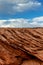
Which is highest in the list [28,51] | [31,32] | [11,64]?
[31,32]

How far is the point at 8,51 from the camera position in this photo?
4.50m

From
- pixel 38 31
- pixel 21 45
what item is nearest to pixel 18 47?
pixel 21 45

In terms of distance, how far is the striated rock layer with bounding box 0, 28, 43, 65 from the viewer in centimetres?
450

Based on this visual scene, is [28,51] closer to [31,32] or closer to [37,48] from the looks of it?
[37,48]

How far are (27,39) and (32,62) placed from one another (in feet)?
2.08

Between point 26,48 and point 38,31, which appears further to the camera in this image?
point 38,31

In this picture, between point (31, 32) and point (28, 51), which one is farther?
point (31, 32)

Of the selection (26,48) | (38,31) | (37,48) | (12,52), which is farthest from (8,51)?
(38,31)

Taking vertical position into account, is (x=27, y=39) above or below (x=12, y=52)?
above

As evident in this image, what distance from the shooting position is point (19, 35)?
15.6ft

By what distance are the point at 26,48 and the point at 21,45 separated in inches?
6.1

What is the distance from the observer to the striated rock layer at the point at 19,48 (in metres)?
4.50

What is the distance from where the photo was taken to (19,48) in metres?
4.56

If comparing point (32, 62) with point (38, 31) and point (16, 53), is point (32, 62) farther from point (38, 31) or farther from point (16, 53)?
point (38, 31)
